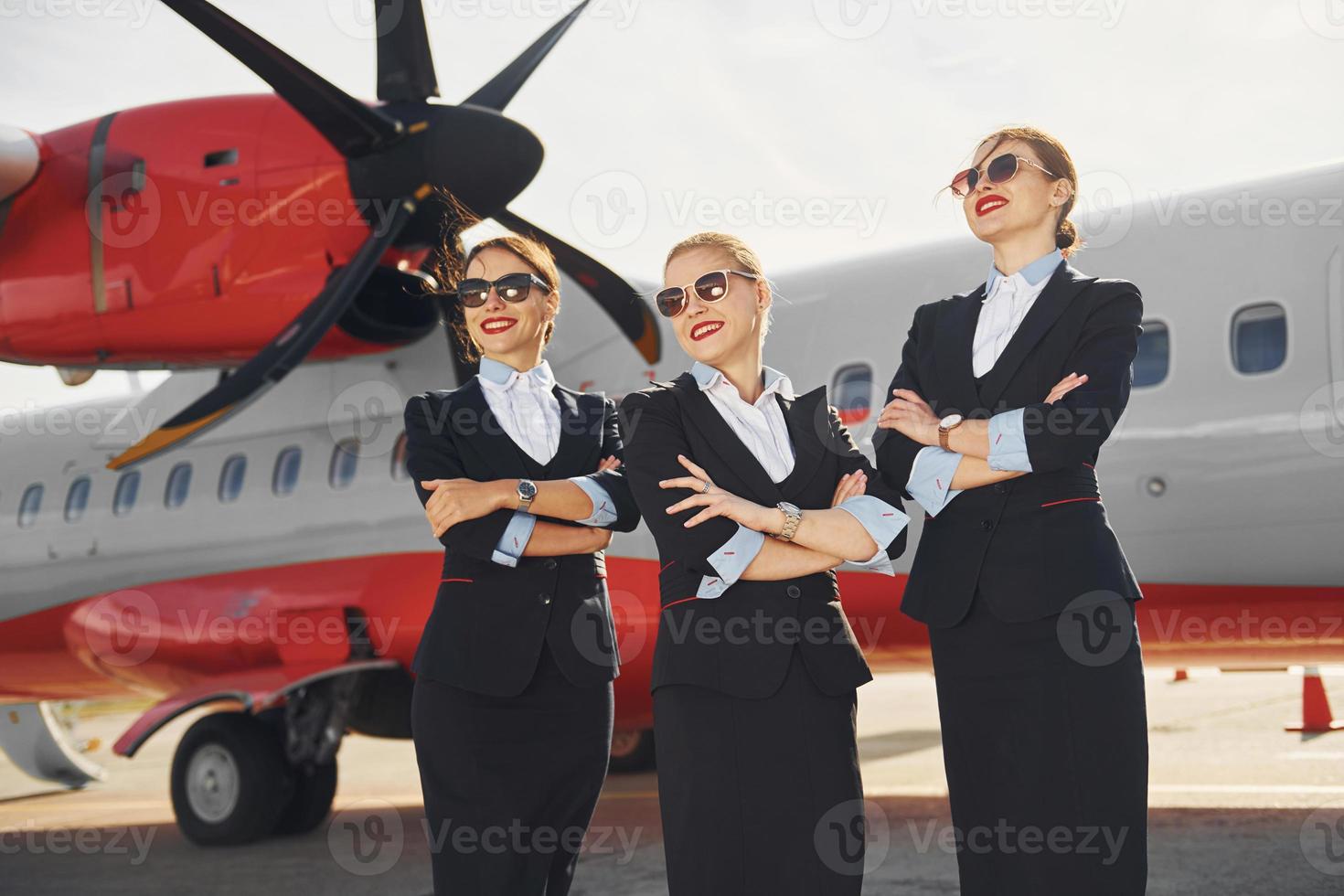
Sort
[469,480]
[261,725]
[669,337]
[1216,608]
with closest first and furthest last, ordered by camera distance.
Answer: [469,480], [1216,608], [669,337], [261,725]

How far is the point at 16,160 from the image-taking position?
258 inches

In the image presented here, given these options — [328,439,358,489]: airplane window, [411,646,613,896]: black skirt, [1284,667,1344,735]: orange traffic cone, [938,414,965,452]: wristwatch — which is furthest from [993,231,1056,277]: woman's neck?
[1284,667,1344,735]: orange traffic cone

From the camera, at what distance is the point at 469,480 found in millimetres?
2631

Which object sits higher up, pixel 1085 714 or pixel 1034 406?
pixel 1034 406

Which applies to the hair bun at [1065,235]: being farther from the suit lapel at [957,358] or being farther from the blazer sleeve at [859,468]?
the blazer sleeve at [859,468]

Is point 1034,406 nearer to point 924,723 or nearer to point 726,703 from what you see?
point 726,703

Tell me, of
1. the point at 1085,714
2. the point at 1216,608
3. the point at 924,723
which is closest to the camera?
the point at 1085,714

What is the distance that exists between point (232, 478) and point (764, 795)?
6386 millimetres

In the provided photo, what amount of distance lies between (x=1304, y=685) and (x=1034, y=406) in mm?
8582

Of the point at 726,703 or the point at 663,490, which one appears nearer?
the point at 726,703

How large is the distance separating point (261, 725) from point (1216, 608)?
218 inches

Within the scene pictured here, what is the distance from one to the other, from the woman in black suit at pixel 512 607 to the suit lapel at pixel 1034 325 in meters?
0.91

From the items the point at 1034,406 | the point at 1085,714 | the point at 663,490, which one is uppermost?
the point at 1034,406

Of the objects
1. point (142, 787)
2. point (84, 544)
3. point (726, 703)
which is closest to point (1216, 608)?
point (726, 703)
